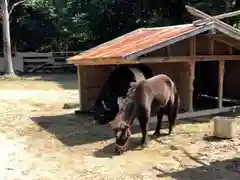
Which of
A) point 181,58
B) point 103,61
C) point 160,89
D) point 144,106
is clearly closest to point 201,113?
point 181,58

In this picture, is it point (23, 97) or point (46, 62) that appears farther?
point (46, 62)

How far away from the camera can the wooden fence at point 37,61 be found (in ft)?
92.5

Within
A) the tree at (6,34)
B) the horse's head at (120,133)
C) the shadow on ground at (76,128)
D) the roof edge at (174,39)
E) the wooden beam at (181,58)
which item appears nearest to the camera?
the horse's head at (120,133)

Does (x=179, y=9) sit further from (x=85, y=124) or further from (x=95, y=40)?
(x=85, y=124)

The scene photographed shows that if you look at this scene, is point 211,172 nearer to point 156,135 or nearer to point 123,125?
point 123,125

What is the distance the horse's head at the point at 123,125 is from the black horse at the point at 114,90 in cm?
258

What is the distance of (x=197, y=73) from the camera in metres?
14.2

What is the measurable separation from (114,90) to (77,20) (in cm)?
1834

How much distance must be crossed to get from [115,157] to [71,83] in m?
13.8

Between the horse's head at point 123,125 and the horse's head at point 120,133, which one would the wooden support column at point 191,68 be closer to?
the horse's head at point 123,125

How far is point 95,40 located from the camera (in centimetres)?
2917

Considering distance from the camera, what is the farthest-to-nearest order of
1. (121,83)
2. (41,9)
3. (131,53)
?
(41,9) < (121,83) < (131,53)

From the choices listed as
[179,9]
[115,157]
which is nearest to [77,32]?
[179,9]

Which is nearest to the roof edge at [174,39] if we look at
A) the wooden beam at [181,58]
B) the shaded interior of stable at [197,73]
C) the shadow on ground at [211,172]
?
the wooden beam at [181,58]
